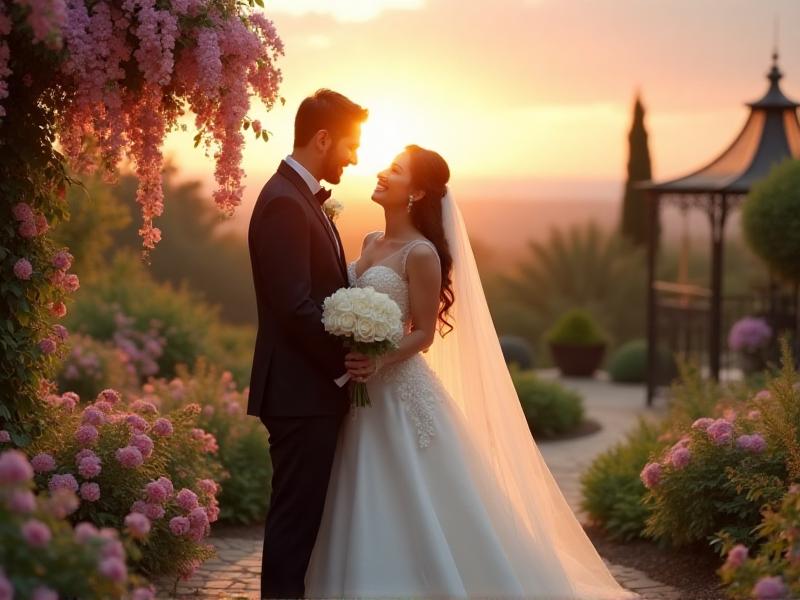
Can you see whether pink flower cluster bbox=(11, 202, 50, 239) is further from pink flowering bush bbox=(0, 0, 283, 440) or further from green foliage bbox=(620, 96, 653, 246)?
green foliage bbox=(620, 96, 653, 246)

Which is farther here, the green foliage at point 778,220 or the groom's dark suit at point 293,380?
the green foliage at point 778,220

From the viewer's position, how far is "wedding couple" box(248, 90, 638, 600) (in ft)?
15.5

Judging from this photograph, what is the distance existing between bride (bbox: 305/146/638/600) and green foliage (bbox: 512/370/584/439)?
21.0 ft

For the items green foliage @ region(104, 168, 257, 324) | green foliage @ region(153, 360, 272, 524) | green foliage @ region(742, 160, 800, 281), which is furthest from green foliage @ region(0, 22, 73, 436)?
green foliage @ region(104, 168, 257, 324)

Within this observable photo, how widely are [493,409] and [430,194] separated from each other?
1.09 m

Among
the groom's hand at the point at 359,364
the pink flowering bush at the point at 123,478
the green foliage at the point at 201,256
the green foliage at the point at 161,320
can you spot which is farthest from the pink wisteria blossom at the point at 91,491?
the green foliage at the point at 201,256

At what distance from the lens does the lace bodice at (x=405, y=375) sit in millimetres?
5031

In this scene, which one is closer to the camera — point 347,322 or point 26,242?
point 347,322

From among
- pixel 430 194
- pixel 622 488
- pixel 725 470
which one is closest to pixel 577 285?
pixel 622 488

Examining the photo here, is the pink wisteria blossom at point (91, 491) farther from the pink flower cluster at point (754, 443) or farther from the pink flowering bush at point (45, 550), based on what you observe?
the pink flower cluster at point (754, 443)

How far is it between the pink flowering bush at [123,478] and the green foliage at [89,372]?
5120mm

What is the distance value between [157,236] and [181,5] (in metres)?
1.25

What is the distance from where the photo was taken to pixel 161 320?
45.0 ft

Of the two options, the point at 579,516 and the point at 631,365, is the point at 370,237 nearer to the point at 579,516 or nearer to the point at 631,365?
the point at 579,516
